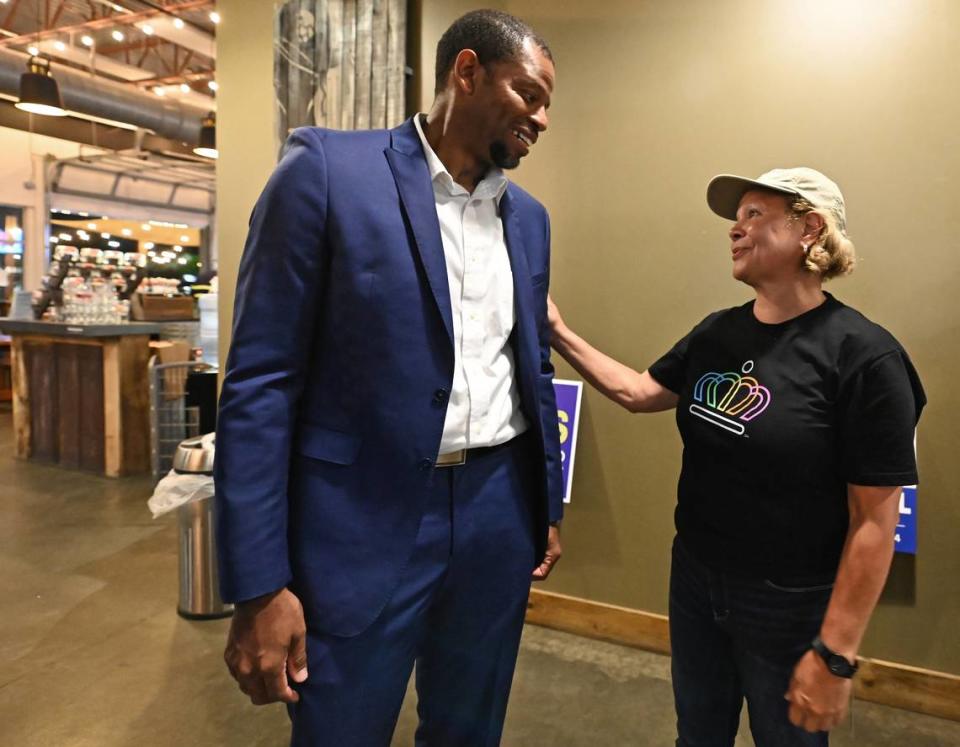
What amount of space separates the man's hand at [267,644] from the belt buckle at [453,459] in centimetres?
33

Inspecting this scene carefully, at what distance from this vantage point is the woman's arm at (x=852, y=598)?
4.04 feet

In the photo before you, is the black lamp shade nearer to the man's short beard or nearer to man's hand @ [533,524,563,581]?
the man's short beard

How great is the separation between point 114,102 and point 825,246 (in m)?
9.31

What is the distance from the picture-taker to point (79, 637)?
9.23 feet

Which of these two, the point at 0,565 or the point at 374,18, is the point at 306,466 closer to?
the point at 374,18

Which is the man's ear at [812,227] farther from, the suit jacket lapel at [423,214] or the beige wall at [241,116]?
the beige wall at [241,116]

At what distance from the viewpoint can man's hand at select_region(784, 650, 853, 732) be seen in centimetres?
124

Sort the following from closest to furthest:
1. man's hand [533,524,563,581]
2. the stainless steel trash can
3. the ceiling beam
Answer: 1. man's hand [533,524,563,581]
2. the stainless steel trash can
3. the ceiling beam

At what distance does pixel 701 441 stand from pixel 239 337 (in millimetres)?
→ 948

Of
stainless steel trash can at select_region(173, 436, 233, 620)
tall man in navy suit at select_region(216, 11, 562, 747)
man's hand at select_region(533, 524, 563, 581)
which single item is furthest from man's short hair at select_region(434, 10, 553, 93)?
stainless steel trash can at select_region(173, 436, 233, 620)

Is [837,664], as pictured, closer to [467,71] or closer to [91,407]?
[467,71]

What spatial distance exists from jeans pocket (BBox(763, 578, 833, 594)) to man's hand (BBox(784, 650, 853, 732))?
11 centimetres

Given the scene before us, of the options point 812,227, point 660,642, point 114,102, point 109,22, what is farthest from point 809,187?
point 114,102

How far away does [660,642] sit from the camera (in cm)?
275
